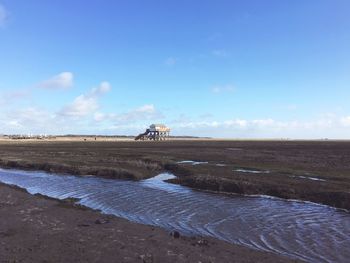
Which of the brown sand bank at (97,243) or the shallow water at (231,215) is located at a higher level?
the brown sand bank at (97,243)

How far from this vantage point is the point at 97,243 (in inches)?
587

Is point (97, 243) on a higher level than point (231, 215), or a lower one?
higher

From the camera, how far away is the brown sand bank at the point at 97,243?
44.0ft

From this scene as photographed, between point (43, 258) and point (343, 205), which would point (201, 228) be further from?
point (343, 205)

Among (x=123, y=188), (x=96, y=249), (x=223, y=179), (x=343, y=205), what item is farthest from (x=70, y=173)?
(x=96, y=249)

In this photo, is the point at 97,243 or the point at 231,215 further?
the point at 231,215

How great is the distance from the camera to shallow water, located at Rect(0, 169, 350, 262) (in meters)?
16.8

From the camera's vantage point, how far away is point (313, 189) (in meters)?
29.4

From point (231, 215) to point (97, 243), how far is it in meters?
9.53

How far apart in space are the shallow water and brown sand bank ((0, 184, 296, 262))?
213 cm

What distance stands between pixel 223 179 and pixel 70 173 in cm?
1848

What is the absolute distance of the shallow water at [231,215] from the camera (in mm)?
16797

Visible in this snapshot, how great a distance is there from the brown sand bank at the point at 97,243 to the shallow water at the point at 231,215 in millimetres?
2131

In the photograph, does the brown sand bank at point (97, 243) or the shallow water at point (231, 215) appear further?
the shallow water at point (231, 215)
